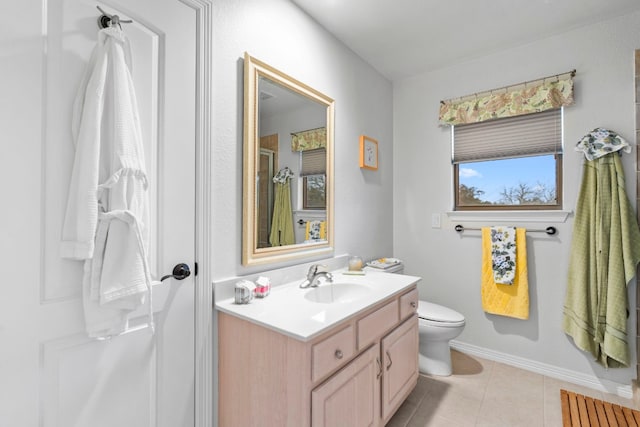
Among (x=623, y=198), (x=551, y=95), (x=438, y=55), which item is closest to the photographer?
(x=623, y=198)

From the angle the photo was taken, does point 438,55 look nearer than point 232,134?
No

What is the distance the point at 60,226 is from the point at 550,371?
305 cm

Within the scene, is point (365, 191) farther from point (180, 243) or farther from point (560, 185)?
point (180, 243)

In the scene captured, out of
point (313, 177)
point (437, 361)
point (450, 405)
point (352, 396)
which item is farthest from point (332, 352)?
point (437, 361)

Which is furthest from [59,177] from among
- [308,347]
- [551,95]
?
[551,95]

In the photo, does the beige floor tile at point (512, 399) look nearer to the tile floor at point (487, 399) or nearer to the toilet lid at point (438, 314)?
the tile floor at point (487, 399)

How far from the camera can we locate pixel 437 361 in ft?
7.43

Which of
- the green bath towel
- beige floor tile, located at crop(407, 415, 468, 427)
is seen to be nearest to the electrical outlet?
the green bath towel

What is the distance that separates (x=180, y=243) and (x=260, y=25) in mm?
1213

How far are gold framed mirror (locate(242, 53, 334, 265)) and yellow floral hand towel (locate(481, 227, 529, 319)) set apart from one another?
1305 mm

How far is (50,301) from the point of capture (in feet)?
3.16

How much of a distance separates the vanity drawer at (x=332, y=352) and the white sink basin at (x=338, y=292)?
44 centimetres

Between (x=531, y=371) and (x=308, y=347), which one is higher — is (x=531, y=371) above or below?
below

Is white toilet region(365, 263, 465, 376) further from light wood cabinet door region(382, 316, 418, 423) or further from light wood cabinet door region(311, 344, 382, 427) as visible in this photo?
light wood cabinet door region(311, 344, 382, 427)
